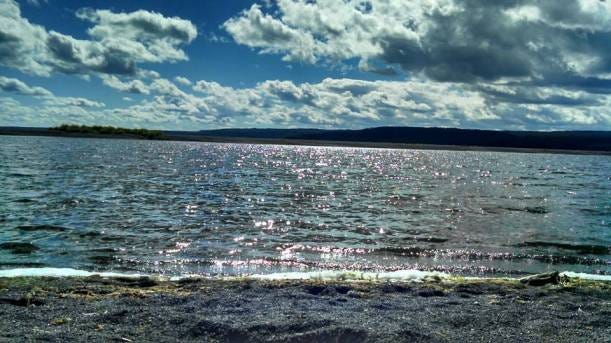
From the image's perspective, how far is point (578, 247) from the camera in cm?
2000

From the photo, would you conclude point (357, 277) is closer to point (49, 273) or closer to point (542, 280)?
point (542, 280)

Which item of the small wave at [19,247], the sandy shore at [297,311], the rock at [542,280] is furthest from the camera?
the small wave at [19,247]

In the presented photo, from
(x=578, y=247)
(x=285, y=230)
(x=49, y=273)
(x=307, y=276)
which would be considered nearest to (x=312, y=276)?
→ (x=307, y=276)

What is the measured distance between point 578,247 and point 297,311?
573 inches

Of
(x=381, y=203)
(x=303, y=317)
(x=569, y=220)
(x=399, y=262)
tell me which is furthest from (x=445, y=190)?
(x=303, y=317)

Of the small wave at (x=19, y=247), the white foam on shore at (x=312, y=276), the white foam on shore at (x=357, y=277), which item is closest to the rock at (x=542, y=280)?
the white foam on shore at (x=312, y=276)

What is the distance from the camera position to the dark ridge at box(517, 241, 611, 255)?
19391 mm

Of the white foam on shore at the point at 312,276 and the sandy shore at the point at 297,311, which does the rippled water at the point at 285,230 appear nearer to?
the white foam on shore at the point at 312,276

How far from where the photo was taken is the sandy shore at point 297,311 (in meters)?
8.16

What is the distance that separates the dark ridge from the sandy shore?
7.72 m

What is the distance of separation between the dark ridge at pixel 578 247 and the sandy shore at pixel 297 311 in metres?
7.72

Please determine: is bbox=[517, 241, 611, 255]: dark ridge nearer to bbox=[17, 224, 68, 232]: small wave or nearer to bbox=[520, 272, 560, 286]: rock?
bbox=[520, 272, 560, 286]: rock

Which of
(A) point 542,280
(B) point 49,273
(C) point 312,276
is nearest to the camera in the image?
(A) point 542,280

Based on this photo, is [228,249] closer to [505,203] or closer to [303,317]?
[303,317]
